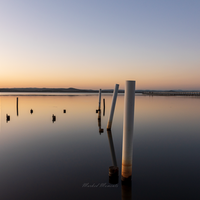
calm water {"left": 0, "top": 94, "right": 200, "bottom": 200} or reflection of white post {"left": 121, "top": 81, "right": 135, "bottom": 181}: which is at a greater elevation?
reflection of white post {"left": 121, "top": 81, "right": 135, "bottom": 181}

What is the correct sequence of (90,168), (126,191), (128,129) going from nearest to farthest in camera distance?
(128,129)
(126,191)
(90,168)

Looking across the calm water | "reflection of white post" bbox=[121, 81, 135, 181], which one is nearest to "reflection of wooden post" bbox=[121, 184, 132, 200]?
the calm water

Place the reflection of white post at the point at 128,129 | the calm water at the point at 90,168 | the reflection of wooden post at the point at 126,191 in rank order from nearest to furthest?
1. the reflection of wooden post at the point at 126,191
2. the reflection of white post at the point at 128,129
3. the calm water at the point at 90,168

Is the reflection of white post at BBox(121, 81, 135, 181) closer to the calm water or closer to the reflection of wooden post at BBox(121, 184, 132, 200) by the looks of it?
the reflection of wooden post at BBox(121, 184, 132, 200)

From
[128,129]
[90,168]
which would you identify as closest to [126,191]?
[128,129]

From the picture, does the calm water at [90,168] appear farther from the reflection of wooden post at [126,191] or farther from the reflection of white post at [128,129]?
the reflection of white post at [128,129]

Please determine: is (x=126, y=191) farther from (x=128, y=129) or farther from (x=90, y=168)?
(x=90, y=168)

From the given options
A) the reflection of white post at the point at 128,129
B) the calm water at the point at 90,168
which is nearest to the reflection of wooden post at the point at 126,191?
the calm water at the point at 90,168

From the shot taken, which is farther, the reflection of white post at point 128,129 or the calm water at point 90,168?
the calm water at point 90,168

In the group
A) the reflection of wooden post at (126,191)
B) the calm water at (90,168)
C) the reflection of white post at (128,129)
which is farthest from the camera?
the calm water at (90,168)

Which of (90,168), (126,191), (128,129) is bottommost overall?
(90,168)

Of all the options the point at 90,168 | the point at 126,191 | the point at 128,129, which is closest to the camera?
the point at 128,129

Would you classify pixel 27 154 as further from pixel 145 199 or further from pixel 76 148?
pixel 145 199

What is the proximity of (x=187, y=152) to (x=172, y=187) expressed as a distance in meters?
5.40
